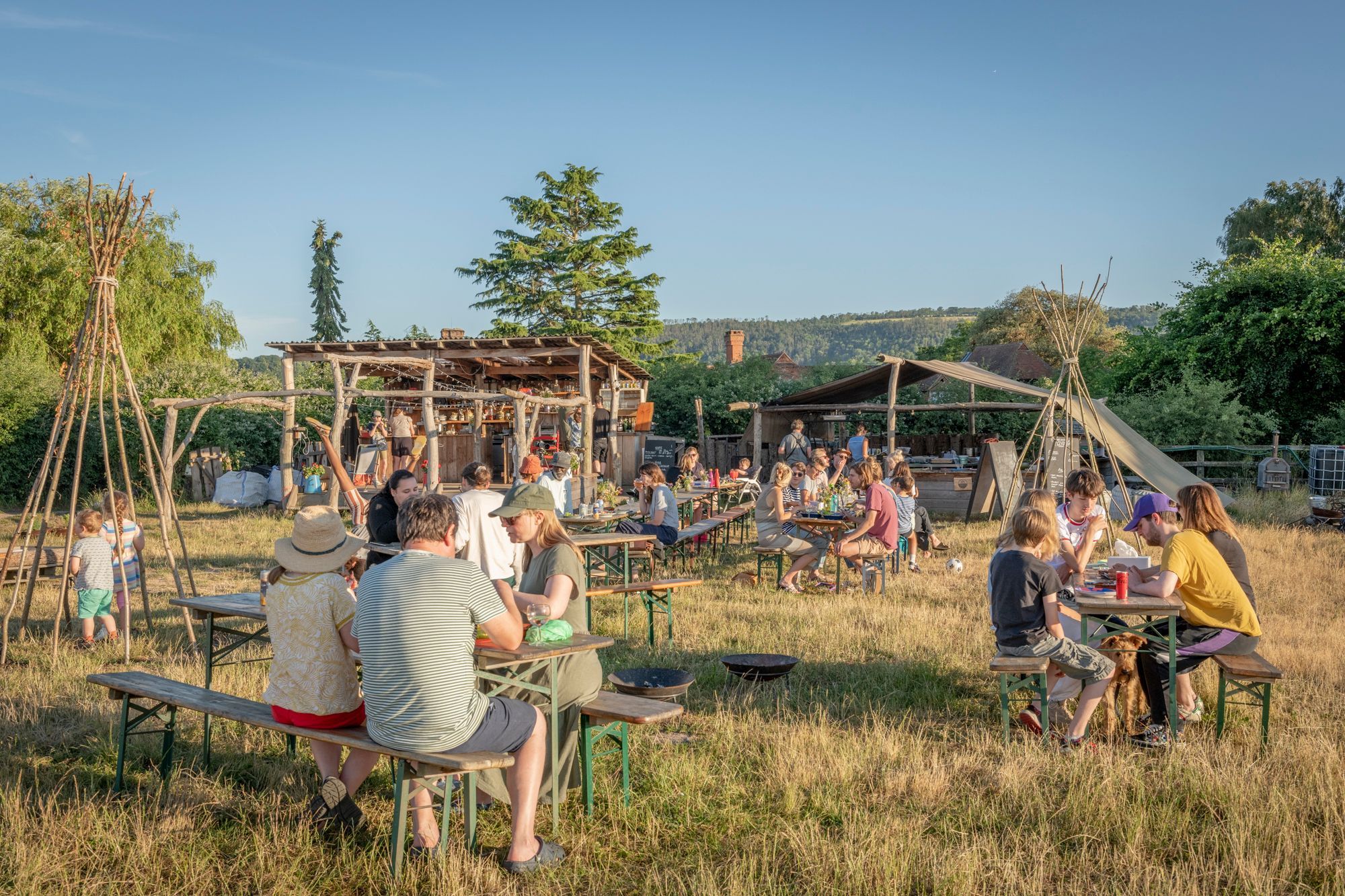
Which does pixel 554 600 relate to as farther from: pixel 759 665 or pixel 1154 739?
pixel 1154 739

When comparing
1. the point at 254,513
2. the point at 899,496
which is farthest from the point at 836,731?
the point at 254,513

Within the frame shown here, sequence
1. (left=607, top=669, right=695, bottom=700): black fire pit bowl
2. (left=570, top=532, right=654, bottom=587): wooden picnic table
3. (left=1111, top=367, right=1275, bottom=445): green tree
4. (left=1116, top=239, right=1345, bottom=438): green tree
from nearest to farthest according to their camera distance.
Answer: (left=607, top=669, right=695, bottom=700): black fire pit bowl, (left=570, top=532, right=654, bottom=587): wooden picnic table, (left=1111, top=367, right=1275, bottom=445): green tree, (left=1116, top=239, right=1345, bottom=438): green tree

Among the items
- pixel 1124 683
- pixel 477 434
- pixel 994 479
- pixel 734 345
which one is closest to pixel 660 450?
pixel 477 434

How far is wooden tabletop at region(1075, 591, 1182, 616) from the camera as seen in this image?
475 cm

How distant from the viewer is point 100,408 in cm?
→ 756

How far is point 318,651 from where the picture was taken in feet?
12.4

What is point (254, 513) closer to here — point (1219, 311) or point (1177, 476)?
point (1177, 476)

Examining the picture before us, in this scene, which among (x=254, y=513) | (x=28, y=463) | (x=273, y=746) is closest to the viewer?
(x=273, y=746)

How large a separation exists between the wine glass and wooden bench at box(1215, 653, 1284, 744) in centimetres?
356

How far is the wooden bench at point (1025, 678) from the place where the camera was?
4.68m

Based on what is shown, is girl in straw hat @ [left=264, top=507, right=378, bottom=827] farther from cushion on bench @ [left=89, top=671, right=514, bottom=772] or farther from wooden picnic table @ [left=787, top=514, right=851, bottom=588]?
wooden picnic table @ [left=787, top=514, right=851, bottom=588]

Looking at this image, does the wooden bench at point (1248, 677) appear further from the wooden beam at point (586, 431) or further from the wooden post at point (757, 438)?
the wooden post at point (757, 438)

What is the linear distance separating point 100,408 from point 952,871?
7291 mm

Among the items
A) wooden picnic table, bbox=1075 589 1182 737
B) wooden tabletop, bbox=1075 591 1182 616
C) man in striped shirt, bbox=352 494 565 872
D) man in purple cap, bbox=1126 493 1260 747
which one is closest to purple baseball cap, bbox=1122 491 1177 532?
man in purple cap, bbox=1126 493 1260 747
